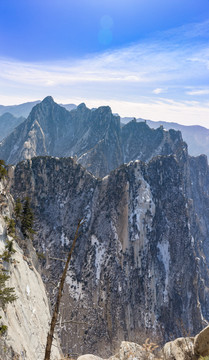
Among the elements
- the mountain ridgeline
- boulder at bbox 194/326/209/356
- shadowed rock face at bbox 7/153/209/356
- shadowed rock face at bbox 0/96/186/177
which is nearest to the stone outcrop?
boulder at bbox 194/326/209/356

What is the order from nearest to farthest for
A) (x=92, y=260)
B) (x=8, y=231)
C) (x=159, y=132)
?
1. (x=8, y=231)
2. (x=92, y=260)
3. (x=159, y=132)

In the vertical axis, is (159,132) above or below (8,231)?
above

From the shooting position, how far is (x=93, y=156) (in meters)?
148

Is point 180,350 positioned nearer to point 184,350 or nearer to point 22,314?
point 184,350

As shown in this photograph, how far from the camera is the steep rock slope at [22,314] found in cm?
1850

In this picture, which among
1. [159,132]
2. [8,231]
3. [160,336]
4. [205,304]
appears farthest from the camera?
[159,132]

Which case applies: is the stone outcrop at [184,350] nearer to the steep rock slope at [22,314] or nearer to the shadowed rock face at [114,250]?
the steep rock slope at [22,314]

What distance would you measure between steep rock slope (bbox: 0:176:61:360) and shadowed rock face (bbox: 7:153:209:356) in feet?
54.8

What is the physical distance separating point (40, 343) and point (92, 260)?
107 feet

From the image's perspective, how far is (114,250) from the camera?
194 feet

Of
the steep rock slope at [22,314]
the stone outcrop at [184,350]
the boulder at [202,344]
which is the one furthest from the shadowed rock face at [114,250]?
the boulder at [202,344]

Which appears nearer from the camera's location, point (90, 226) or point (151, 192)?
point (90, 226)

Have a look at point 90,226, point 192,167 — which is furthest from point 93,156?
point 90,226

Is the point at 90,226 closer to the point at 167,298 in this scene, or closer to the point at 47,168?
the point at 47,168
